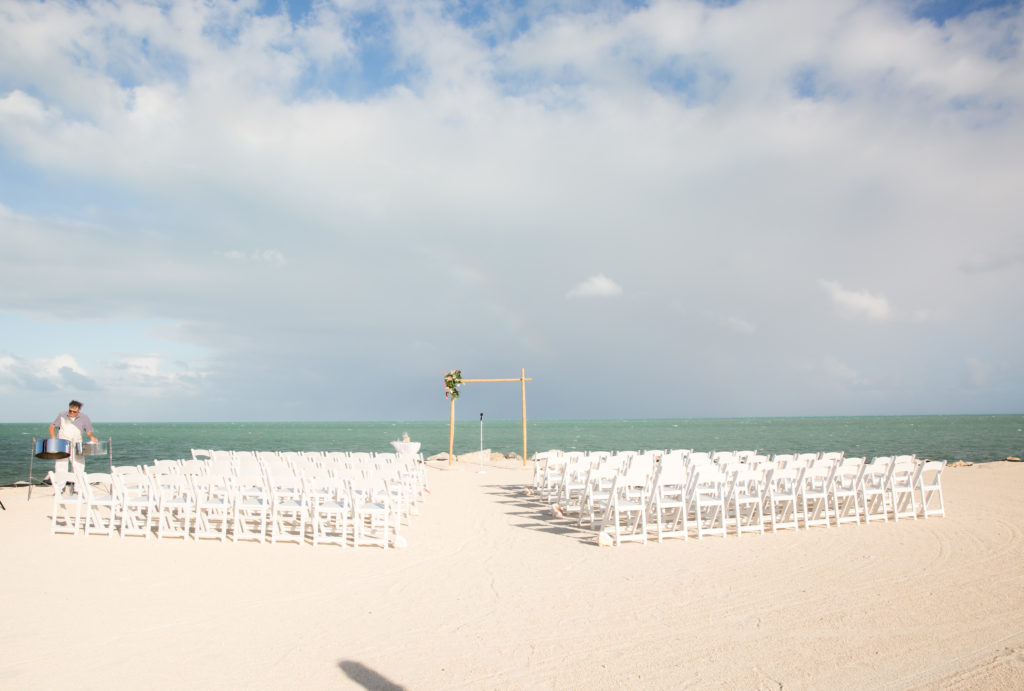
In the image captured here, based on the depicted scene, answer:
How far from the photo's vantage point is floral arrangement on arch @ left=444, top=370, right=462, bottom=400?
22078 millimetres

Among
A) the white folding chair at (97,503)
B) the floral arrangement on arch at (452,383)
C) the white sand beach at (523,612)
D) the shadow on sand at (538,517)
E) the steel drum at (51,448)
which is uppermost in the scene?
the floral arrangement on arch at (452,383)

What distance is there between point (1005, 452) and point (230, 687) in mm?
42710

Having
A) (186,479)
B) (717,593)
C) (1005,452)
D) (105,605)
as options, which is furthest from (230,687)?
(1005,452)

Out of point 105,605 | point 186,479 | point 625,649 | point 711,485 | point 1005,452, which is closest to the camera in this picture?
point 625,649

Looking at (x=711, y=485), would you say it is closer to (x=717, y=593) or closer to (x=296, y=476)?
(x=717, y=593)

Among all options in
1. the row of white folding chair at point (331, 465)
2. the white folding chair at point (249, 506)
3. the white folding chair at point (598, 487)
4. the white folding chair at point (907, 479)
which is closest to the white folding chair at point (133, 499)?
the row of white folding chair at point (331, 465)

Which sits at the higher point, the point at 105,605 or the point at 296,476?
the point at 296,476

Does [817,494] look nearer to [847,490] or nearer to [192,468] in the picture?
[847,490]

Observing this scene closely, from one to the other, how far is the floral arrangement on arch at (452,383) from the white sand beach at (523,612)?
1280cm

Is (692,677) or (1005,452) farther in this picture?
(1005,452)

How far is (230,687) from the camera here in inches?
158

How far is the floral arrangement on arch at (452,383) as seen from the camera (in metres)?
22.1

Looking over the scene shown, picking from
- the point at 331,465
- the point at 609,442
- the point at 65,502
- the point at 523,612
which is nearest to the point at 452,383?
the point at 331,465

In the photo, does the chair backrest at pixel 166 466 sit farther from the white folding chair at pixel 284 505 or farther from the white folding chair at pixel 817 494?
the white folding chair at pixel 817 494
